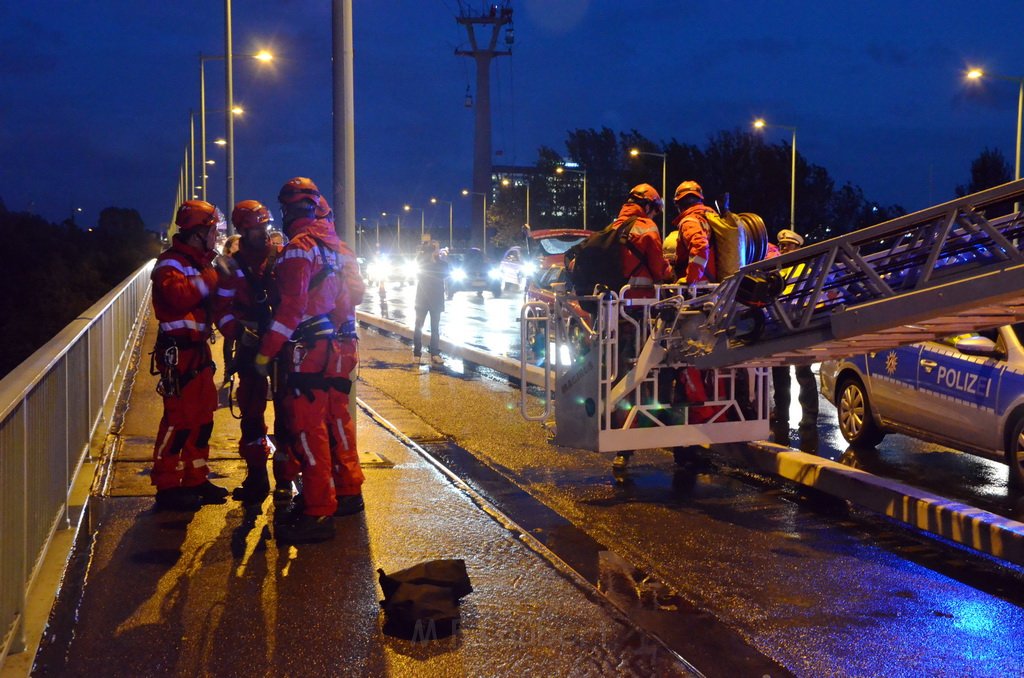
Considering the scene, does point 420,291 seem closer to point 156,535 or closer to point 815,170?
point 156,535

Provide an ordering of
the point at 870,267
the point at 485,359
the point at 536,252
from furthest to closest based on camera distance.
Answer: the point at 536,252 → the point at 485,359 → the point at 870,267

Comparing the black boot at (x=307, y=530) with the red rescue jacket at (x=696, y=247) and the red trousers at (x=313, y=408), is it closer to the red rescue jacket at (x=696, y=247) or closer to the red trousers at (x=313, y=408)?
the red trousers at (x=313, y=408)

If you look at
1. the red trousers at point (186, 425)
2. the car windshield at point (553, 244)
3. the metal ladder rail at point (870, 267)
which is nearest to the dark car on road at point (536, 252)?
the car windshield at point (553, 244)

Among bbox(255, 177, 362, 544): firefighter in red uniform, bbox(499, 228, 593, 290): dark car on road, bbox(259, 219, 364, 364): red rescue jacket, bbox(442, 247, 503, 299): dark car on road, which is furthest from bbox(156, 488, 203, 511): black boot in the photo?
bbox(442, 247, 503, 299): dark car on road

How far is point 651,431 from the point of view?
775 centimetres

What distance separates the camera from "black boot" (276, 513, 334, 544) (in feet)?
20.0

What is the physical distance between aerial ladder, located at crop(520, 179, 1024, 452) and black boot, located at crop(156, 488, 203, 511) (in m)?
2.57

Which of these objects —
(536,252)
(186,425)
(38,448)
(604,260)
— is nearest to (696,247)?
(604,260)

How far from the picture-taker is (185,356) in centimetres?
667

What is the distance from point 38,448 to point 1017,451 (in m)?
6.38

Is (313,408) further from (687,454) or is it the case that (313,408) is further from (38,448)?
(687,454)

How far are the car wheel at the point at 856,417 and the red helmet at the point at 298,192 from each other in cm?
552

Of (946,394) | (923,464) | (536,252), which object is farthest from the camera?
(536,252)

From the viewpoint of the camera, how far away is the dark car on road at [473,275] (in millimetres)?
37750
